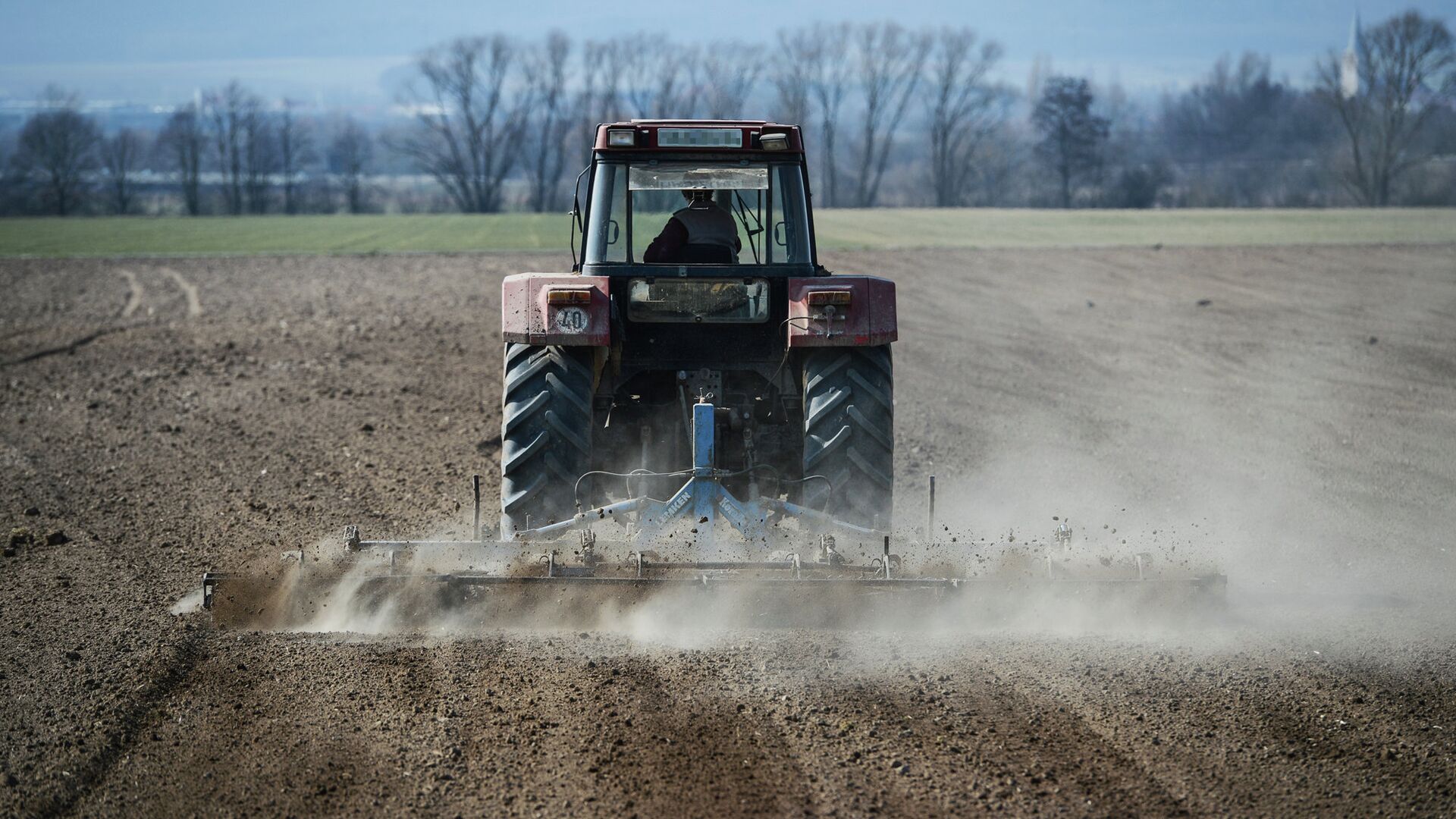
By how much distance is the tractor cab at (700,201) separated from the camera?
683cm

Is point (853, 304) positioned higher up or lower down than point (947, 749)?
higher up

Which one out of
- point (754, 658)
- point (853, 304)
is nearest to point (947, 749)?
point (754, 658)

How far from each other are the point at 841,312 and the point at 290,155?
75249 mm

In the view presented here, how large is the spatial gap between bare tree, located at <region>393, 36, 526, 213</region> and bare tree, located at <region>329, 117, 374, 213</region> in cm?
254

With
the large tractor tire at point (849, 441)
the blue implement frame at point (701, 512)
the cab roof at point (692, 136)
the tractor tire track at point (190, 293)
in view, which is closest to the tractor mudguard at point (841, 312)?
the large tractor tire at point (849, 441)

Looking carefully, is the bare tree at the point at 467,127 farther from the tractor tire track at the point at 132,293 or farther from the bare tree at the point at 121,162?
the tractor tire track at the point at 132,293

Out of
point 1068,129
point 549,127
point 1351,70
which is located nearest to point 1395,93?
point 1351,70

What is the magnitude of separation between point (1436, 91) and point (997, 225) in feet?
107

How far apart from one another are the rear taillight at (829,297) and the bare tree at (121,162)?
208ft

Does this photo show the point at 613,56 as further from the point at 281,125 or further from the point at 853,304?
the point at 853,304

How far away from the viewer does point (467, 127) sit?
8194cm

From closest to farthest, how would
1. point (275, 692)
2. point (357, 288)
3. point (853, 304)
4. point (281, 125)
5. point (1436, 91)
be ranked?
point (275, 692)
point (853, 304)
point (357, 288)
point (1436, 91)
point (281, 125)

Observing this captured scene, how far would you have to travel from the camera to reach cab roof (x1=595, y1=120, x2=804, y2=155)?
22.3 feet

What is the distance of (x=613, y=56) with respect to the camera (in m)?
87.8
